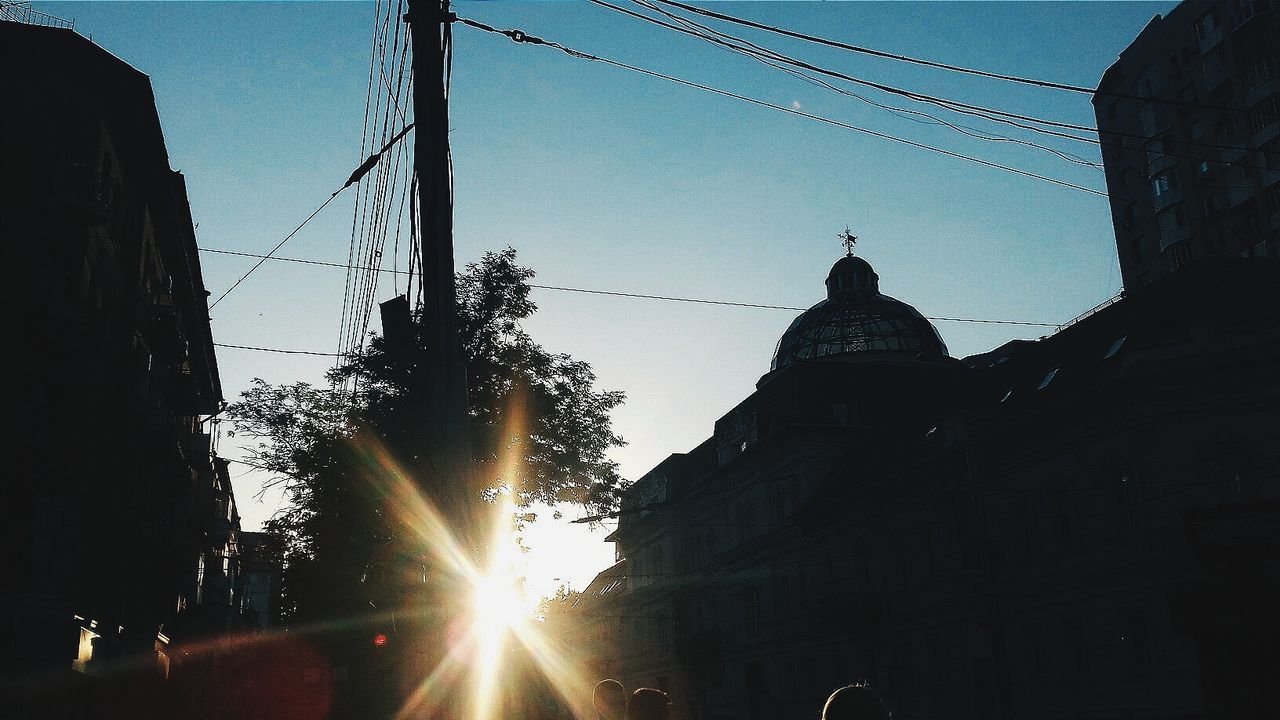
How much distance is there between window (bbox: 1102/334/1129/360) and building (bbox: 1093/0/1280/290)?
57.6 ft

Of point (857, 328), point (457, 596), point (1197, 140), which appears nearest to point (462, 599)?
point (457, 596)

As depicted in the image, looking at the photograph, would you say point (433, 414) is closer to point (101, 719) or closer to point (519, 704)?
point (101, 719)

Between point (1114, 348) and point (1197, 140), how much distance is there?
26.3 metres

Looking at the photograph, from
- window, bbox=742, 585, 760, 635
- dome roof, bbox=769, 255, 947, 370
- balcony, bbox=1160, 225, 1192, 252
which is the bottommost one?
window, bbox=742, 585, 760, 635

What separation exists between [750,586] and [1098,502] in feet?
84.1

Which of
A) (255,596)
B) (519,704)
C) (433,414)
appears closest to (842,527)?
(519,704)

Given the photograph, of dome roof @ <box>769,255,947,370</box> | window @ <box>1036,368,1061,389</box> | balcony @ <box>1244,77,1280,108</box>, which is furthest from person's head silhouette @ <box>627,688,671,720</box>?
balcony @ <box>1244,77,1280,108</box>

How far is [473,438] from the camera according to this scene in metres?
27.5

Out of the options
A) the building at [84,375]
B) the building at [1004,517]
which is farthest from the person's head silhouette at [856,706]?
the building at [1004,517]

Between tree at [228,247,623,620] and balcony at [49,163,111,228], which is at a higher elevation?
balcony at [49,163,111,228]

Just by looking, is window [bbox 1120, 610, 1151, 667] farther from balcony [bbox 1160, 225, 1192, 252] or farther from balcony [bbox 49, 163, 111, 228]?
balcony [bbox 1160, 225, 1192, 252]

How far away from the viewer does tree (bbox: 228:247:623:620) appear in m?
27.3

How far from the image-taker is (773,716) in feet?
162

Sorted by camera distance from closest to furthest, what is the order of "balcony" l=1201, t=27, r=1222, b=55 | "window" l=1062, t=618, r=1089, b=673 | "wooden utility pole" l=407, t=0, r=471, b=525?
"wooden utility pole" l=407, t=0, r=471, b=525 → "window" l=1062, t=618, r=1089, b=673 → "balcony" l=1201, t=27, r=1222, b=55
